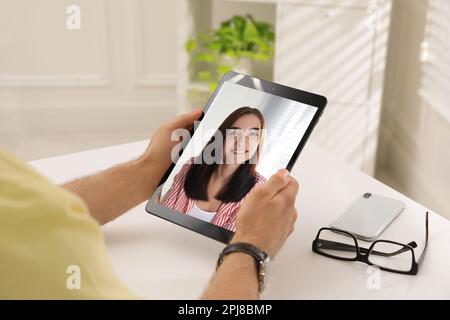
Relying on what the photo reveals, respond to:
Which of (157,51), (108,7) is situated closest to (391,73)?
(157,51)

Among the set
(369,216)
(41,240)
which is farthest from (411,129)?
(41,240)

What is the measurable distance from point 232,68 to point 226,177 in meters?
1.74

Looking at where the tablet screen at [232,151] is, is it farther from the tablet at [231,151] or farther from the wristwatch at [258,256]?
the wristwatch at [258,256]

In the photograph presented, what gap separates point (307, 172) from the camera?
1.48 meters

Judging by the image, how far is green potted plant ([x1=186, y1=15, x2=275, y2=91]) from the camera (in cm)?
284

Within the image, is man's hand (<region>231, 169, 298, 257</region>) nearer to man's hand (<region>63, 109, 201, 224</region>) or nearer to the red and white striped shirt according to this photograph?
the red and white striped shirt

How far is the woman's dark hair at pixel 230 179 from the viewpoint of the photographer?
1.18 meters

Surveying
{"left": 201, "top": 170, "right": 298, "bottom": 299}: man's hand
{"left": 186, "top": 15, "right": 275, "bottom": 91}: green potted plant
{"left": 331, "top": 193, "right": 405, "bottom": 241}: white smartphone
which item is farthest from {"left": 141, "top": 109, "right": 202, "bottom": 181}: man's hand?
{"left": 186, "top": 15, "right": 275, "bottom": 91}: green potted plant

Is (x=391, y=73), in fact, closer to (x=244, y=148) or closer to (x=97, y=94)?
(x=97, y=94)

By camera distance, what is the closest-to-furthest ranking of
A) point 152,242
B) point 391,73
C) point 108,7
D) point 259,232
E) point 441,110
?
point 259,232 → point 152,242 → point 441,110 → point 391,73 → point 108,7

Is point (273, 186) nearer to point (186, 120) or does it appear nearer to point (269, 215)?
point (269, 215)

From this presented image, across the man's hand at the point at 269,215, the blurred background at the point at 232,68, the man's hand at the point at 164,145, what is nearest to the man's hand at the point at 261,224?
the man's hand at the point at 269,215

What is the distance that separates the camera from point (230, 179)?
1197 millimetres

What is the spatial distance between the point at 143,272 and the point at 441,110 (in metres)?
1.64
